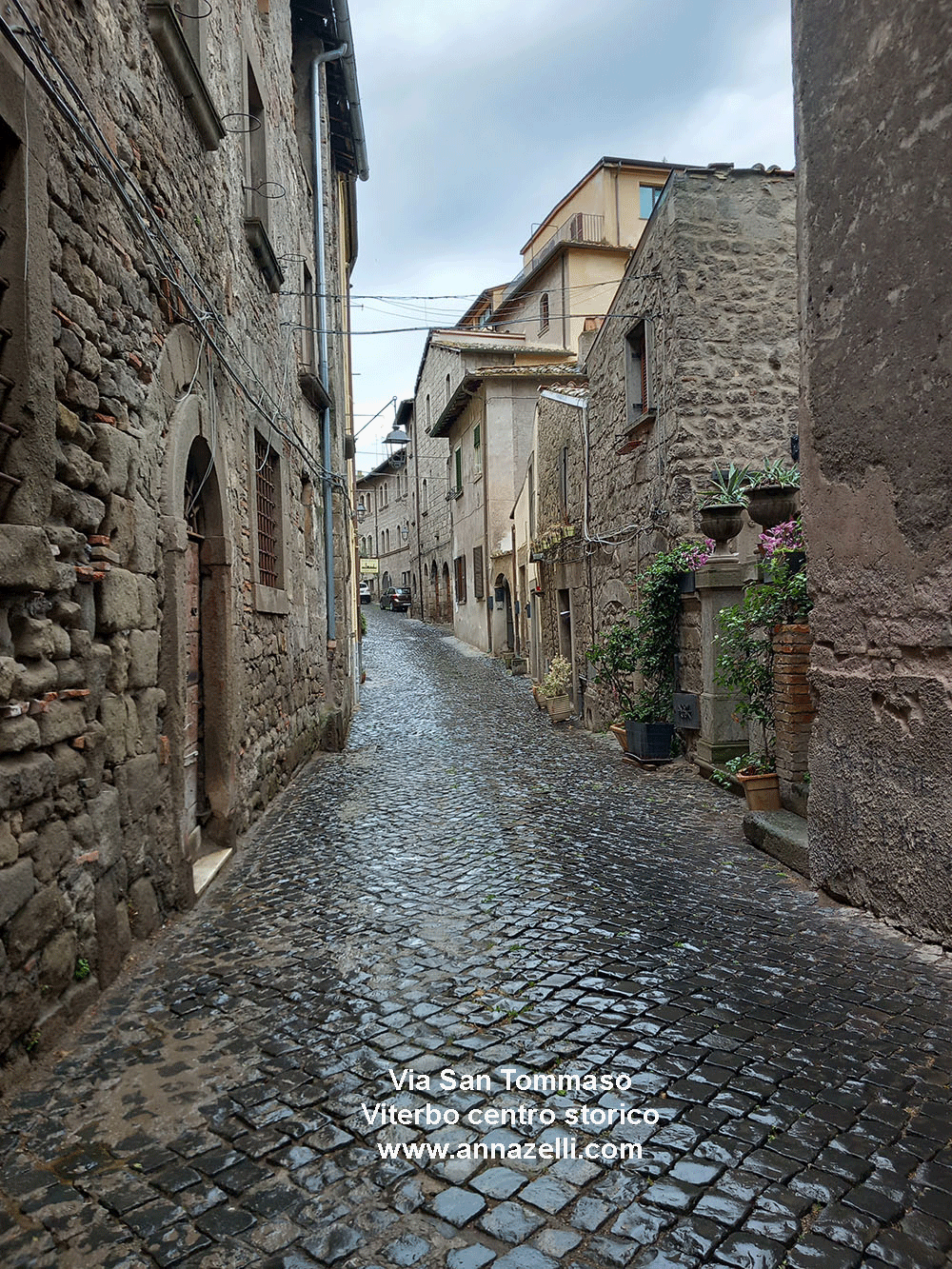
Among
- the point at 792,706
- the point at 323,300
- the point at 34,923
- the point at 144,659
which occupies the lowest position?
the point at 34,923

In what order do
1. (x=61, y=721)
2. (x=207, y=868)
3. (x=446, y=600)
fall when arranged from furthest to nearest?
(x=446, y=600)
(x=207, y=868)
(x=61, y=721)

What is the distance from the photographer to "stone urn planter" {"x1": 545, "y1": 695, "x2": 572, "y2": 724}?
39.4 feet

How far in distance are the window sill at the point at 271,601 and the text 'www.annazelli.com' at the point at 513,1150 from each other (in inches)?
188

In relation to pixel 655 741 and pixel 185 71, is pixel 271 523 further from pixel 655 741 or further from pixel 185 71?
pixel 655 741

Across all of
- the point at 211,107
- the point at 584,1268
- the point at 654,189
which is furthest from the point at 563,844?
the point at 654,189

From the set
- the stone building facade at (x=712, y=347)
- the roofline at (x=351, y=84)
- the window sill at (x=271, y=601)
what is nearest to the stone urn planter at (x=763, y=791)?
the stone building facade at (x=712, y=347)

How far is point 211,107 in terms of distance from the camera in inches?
196

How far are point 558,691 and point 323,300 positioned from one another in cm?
611

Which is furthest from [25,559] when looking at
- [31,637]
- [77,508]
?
[77,508]

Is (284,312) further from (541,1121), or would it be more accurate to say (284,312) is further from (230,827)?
(541,1121)

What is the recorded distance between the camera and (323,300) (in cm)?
1055

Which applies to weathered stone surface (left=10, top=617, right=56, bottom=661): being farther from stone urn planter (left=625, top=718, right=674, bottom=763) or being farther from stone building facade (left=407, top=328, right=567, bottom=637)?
stone building facade (left=407, top=328, right=567, bottom=637)

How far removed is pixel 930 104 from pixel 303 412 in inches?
295

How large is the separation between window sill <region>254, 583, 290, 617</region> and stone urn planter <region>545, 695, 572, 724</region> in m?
5.16
